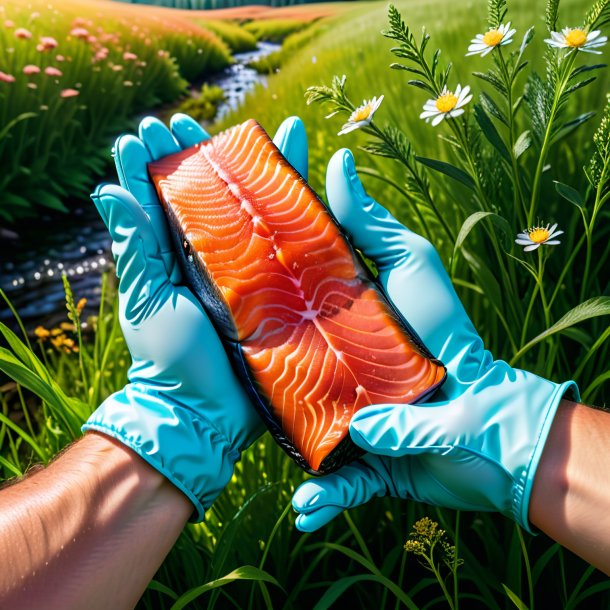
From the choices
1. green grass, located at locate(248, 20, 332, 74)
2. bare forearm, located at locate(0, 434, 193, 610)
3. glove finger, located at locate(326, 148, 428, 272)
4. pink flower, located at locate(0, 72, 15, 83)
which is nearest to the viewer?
bare forearm, located at locate(0, 434, 193, 610)

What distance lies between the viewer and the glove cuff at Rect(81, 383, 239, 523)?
2.49 feet

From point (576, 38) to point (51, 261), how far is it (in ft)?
3.94

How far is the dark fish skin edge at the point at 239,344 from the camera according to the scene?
0.78 metres

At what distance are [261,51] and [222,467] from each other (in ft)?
5.87

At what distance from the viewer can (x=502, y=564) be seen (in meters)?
0.90

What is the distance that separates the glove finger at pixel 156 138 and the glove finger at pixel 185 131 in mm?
32

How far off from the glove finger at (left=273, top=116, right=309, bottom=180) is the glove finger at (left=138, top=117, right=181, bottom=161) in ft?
0.54

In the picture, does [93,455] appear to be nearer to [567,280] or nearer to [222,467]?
[222,467]

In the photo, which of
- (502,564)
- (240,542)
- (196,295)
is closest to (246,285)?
(196,295)

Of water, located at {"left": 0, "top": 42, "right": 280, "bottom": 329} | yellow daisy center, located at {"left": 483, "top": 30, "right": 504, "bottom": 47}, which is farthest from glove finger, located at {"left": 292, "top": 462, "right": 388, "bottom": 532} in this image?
water, located at {"left": 0, "top": 42, "right": 280, "bottom": 329}

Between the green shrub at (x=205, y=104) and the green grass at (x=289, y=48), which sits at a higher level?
the green grass at (x=289, y=48)

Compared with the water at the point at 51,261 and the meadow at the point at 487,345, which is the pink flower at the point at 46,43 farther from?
the meadow at the point at 487,345

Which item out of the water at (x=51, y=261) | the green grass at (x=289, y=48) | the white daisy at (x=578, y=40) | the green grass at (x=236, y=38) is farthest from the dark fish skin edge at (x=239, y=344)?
the green grass at (x=236, y=38)

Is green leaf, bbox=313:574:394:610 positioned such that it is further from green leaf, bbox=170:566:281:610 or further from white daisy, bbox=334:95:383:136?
white daisy, bbox=334:95:383:136
